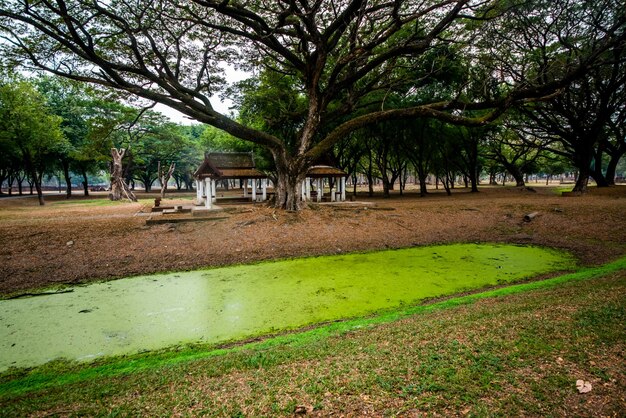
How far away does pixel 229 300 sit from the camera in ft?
16.6

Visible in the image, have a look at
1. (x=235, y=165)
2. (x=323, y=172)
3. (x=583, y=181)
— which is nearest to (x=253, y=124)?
(x=235, y=165)

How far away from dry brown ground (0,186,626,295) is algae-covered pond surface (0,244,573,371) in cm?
81

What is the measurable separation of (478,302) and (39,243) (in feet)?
32.4

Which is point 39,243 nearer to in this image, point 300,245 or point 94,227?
point 94,227

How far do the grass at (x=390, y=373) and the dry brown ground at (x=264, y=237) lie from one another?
4.28 meters

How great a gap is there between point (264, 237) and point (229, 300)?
415 centimetres

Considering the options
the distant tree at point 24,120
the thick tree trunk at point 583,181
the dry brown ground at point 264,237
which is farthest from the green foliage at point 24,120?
the thick tree trunk at point 583,181

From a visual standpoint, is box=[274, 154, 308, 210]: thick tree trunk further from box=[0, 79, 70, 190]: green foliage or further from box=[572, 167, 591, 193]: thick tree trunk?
box=[0, 79, 70, 190]: green foliage

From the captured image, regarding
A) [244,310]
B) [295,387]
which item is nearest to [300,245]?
[244,310]

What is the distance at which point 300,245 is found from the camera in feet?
28.7

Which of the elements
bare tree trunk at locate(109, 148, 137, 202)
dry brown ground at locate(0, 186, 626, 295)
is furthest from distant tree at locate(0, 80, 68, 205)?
dry brown ground at locate(0, 186, 626, 295)

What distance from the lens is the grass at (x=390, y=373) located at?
6.48ft

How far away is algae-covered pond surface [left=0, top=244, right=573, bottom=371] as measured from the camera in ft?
12.5

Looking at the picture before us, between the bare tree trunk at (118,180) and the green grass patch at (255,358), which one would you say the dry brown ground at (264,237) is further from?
the bare tree trunk at (118,180)
